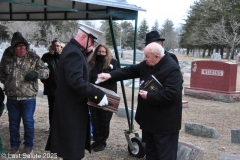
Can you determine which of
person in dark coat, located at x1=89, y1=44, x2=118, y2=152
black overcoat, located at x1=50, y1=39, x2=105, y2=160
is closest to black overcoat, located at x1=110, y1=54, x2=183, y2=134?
black overcoat, located at x1=50, y1=39, x2=105, y2=160

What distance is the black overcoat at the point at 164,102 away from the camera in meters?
3.52

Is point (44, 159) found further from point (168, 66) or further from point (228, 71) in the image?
point (228, 71)

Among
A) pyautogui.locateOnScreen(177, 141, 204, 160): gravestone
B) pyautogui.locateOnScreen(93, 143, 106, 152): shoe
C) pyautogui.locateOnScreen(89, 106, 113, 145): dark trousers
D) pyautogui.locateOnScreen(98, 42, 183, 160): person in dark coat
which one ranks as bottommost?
pyautogui.locateOnScreen(93, 143, 106, 152): shoe

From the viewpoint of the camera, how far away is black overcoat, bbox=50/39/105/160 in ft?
10.8

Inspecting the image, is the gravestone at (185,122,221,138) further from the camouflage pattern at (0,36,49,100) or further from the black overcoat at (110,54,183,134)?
the camouflage pattern at (0,36,49,100)

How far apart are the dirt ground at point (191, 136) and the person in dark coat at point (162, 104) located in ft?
4.39

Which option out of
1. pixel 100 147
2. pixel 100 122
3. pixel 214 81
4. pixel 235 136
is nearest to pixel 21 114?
pixel 100 122

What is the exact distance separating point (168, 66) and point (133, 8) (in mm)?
1732

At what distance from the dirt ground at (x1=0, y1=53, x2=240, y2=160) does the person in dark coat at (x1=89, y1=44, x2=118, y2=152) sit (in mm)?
222

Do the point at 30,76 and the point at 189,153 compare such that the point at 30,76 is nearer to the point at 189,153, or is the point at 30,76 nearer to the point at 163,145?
the point at 163,145

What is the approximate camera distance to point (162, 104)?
3.58m

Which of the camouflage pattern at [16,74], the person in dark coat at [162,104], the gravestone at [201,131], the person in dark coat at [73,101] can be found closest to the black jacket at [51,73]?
the camouflage pattern at [16,74]

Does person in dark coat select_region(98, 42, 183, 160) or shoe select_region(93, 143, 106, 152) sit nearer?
person in dark coat select_region(98, 42, 183, 160)

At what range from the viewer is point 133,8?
503 cm
